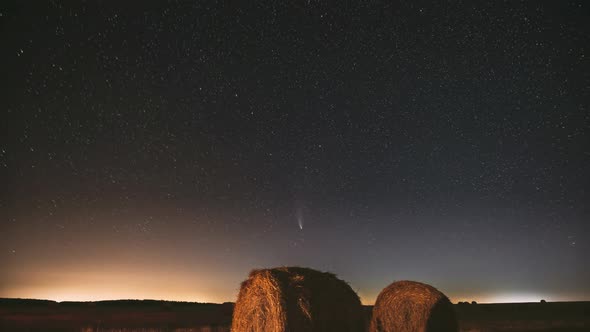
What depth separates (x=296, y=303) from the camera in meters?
8.83

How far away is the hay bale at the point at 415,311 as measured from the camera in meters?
11.6

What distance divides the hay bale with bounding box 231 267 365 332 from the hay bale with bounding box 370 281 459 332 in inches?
95.6

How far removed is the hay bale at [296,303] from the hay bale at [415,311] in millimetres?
2429

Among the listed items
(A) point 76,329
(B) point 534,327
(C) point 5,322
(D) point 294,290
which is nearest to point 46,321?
(C) point 5,322

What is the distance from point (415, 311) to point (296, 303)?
4.24 metres

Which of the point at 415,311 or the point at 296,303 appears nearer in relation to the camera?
the point at 296,303

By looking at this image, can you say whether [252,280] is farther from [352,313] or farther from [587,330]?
[587,330]

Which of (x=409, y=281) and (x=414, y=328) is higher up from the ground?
(x=409, y=281)

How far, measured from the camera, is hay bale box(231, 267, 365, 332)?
876cm

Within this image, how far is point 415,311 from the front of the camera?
11805mm

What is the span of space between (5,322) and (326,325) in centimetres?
1114

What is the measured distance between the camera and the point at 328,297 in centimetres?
904

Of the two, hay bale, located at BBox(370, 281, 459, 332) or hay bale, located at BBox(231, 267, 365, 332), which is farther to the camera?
hay bale, located at BBox(370, 281, 459, 332)

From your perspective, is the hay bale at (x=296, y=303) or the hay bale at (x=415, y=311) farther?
the hay bale at (x=415, y=311)
